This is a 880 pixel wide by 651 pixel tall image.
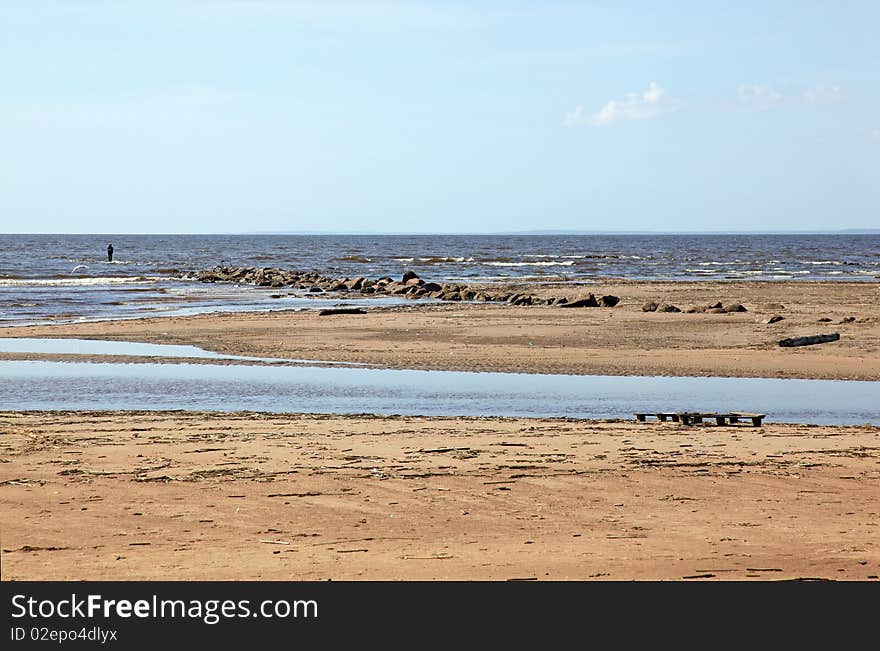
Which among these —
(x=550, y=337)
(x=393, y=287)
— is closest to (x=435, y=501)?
(x=550, y=337)

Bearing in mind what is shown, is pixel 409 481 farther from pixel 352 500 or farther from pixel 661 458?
pixel 661 458

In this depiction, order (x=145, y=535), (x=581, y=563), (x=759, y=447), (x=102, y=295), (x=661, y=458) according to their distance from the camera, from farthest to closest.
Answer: (x=102, y=295) → (x=759, y=447) → (x=661, y=458) → (x=145, y=535) → (x=581, y=563)

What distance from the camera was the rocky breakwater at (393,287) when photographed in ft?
122

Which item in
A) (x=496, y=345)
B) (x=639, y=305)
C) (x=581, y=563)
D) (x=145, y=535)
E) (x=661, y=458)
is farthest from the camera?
(x=639, y=305)

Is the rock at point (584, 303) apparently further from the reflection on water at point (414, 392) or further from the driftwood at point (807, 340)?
the reflection on water at point (414, 392)

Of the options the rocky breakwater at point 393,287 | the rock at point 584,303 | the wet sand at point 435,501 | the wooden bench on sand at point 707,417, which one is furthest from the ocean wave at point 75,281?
the wooden bench on sand at point 707,417

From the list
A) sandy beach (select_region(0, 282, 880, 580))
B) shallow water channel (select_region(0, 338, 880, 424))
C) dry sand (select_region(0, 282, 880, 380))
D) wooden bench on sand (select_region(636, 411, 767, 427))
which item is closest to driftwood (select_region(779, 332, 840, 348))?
dry sand (select_region(0, 282, 880, 380))

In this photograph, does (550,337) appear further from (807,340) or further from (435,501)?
(435,501)

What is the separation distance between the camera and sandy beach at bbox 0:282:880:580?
24.4 feet

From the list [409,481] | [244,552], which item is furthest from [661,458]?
[244,552]
